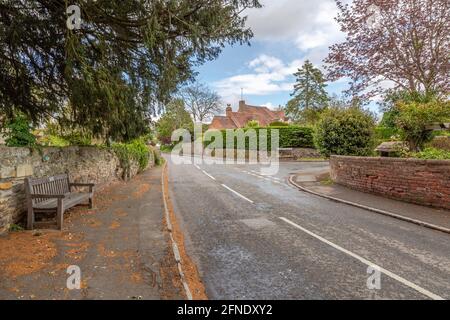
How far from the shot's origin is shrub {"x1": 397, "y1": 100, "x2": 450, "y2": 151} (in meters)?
12.1

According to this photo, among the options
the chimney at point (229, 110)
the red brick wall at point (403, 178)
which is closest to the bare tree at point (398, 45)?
the red brick wall at point (403, 178)

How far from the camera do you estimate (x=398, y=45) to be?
55.9ft

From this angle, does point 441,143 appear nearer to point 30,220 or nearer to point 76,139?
point 76,139

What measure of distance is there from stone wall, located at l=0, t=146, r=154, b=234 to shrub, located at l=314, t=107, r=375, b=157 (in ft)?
36.6

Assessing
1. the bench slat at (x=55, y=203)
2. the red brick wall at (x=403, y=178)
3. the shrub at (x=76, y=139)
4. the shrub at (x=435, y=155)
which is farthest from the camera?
the shrub at (x=76, y=139)

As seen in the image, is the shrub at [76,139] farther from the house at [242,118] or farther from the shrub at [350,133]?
the house at [242,118]

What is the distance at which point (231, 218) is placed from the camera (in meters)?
8.29

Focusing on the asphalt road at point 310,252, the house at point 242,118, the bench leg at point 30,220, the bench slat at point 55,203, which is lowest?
the asphalt road at point 310,252

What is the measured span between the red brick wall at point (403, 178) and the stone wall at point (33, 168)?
10.8m

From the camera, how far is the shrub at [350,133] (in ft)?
48.6

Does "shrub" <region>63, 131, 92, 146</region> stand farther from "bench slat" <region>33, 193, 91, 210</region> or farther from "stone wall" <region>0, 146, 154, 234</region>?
"bench slat" <region>33, 193, 91, 210</region>

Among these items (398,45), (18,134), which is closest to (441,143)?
(398,45)

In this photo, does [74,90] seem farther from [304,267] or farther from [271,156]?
[271,156]

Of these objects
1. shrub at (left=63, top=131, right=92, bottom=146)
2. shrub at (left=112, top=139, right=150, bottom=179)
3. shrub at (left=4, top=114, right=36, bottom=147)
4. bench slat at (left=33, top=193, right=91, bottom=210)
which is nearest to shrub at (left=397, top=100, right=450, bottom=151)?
bench slat at (left=33, top=193, right=91, bottom=210)
